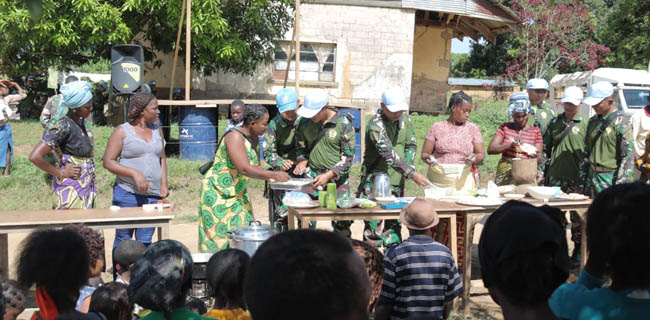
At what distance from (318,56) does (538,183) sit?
39.4 ft

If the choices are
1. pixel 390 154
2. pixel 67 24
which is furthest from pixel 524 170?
pixel 67 24

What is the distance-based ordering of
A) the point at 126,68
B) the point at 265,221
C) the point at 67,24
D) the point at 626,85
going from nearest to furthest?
the point at 265,221 < the point at 126,68 < the point at 67,24 < the point at 626,85

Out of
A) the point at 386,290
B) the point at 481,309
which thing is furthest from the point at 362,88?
the point at 386,290

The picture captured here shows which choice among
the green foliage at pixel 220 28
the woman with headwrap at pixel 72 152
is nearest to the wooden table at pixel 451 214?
the woman with headwrap at pixel 72 152

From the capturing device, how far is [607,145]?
20.6 ft

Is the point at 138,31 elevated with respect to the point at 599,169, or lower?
elevated

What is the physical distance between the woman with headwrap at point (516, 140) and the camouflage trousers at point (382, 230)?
1283 millimetres

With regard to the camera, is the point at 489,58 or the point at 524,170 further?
the point at 489,58

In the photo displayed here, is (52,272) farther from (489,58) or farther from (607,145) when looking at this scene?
(489,58)

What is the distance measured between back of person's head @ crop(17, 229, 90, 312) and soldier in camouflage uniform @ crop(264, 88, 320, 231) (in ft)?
11.2

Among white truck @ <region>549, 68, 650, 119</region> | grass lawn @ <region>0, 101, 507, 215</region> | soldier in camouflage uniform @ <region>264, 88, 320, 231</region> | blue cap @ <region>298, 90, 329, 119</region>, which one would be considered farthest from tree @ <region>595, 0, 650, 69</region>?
blue cap @ <region>298, 90, 329, 119</region>

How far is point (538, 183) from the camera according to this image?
6699 millimetres

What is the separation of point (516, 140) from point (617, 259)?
490 centimetres

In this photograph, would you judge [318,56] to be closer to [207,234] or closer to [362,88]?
[362,88]
